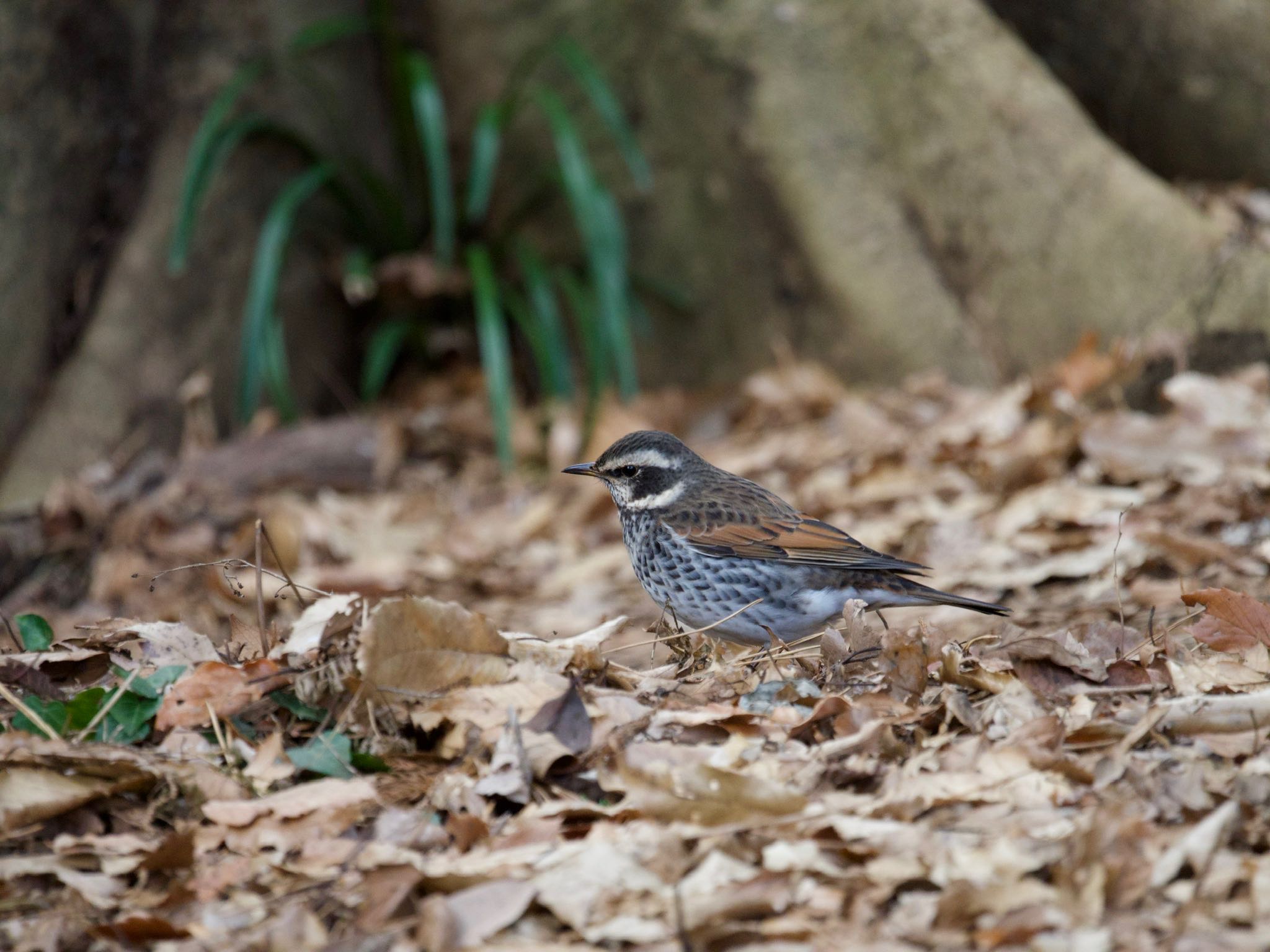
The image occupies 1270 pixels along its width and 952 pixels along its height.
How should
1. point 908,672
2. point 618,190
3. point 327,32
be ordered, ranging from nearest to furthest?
point 908,672 < point 327,32 < point 618,190

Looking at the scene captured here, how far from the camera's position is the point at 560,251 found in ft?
30.9

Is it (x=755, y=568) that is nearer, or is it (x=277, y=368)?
(x=755, y=568)

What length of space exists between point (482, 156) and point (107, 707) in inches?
A: 234

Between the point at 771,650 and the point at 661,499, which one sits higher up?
the point at 661,499

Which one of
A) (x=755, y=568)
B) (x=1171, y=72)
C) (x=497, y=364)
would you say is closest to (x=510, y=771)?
(x=755, y=568)

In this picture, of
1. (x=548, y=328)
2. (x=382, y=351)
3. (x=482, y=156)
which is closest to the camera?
(x=482, y=156)

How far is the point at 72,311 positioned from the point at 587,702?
636cm

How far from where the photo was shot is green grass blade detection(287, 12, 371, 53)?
8.35 m

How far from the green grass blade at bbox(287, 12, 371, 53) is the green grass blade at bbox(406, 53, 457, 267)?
1.44ft

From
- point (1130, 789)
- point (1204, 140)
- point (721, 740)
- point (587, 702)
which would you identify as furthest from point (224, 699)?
point (1204, 140)

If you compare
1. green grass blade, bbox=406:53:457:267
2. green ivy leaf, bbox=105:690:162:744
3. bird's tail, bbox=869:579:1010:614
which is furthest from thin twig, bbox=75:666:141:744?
green grass blade, bbox=406:53:457:267

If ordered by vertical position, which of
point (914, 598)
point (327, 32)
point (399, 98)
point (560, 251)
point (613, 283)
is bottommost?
point (914, 598)

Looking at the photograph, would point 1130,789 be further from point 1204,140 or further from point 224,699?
point 1204,140

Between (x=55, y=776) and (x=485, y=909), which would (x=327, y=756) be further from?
(x=485, y=909)
